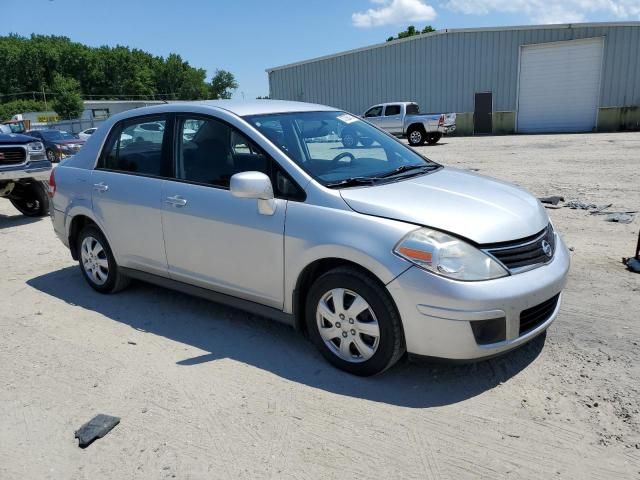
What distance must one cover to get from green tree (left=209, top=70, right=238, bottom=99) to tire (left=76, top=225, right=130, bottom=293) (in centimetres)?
13854

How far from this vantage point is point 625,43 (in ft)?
88.7

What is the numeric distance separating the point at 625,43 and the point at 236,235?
2985cm

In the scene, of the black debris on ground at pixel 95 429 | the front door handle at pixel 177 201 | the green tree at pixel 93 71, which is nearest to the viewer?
the black debris on ground at pixel 95 429

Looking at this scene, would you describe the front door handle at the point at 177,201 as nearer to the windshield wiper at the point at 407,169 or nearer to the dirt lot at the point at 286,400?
the dirt lot at the point at 286,400

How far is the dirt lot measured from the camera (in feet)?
8.89

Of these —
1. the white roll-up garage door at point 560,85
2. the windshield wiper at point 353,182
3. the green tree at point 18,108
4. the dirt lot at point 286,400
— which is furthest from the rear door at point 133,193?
the green tree at point 18,108

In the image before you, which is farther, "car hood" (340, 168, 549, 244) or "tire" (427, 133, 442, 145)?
"tire" (427, 133, 442, 145)

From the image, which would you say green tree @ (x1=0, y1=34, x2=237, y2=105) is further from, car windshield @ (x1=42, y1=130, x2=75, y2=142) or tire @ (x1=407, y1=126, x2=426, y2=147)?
tire @ (x1=407, y1=126, x2=426, y2=147)

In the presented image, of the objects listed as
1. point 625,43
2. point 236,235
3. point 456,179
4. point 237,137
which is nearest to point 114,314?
point 236,235

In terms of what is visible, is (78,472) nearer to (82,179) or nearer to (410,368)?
(410,368)

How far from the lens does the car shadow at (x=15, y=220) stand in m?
9.25

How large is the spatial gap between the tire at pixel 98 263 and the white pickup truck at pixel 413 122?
19.6 metres

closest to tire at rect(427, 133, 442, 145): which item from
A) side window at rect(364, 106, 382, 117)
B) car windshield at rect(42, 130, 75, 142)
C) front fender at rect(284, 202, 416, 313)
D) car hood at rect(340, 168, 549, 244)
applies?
side window at rect(364, 106, 382, 117)

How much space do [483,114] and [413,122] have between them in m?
8.65
